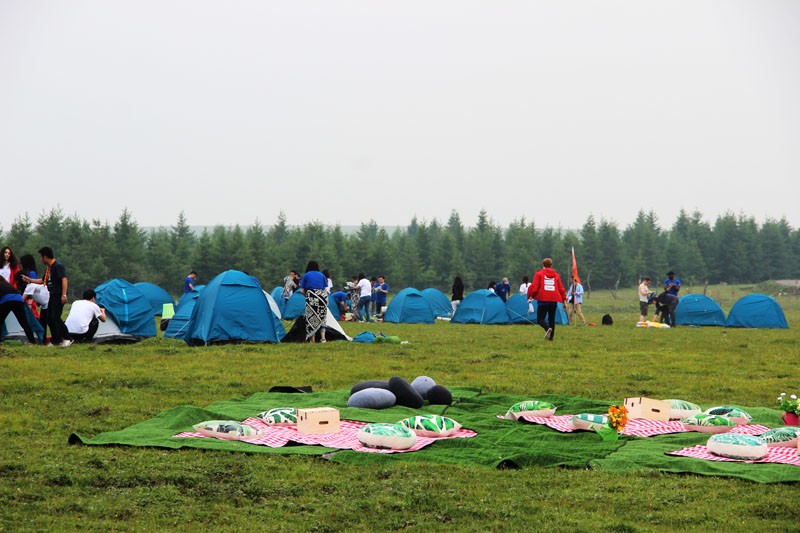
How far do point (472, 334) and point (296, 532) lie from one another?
17184 mm

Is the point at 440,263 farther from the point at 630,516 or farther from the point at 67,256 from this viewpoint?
the point at 630,516

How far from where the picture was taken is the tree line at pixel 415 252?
2153 inches

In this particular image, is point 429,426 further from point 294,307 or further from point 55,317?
point 294,307

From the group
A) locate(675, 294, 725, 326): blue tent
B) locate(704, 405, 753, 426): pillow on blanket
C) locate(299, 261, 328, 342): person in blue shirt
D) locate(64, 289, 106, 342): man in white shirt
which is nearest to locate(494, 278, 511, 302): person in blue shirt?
locate(675, 294, 725, 326): blue tent

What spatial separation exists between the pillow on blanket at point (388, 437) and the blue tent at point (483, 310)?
21.1m

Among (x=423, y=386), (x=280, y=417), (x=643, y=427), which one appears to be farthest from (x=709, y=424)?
(x=280, y=417)

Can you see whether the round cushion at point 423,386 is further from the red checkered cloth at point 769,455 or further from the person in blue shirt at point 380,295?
the person in blue shirt at point 380,295

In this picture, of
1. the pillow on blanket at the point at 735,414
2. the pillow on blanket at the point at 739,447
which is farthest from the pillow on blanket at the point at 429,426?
the pillow on blanket at the point at 735,414

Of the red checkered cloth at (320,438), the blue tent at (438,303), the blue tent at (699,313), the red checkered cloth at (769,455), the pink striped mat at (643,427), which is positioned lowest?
the red checkered cloth at (769,455)

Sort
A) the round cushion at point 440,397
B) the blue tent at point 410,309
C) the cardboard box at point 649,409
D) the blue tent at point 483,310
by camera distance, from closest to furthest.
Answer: the cardboard box at point 649,409
the round cushion at point 440,397
the blue tent at point 483,310
the blue tent at point 410,309

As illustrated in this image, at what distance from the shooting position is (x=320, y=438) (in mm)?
7781

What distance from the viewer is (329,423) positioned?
26.5 feet

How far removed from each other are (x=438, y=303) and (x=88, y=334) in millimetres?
17045

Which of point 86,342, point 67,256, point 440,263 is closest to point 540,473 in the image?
point 86,342
